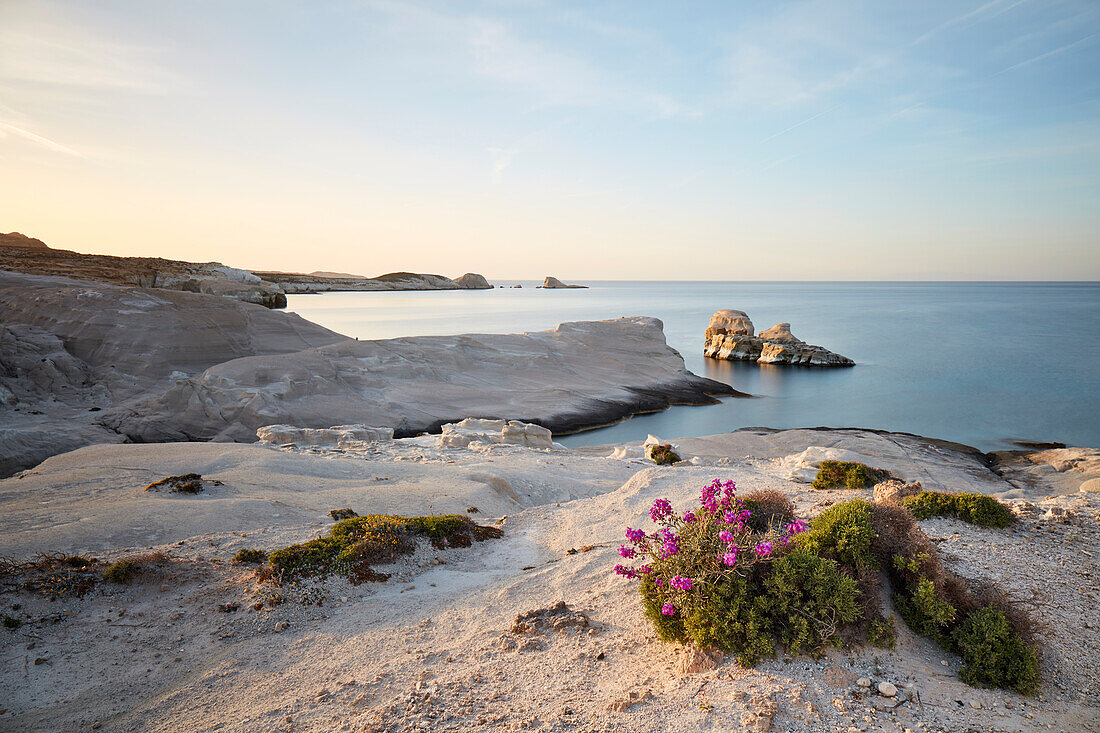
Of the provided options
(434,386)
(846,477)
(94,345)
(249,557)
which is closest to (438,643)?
(249,557)

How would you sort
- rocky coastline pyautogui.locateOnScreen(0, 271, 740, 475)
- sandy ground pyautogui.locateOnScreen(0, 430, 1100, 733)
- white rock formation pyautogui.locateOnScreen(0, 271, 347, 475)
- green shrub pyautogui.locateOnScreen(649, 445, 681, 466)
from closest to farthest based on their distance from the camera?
1. sandy ground pyautogui.locateOnScreen(0, 430, 1100, 733)
2. green shrub pyautogui.locateOnScreen(649, 445, 681, 466)
3. white rock formation pyautogui.locateOnScreen(0, 271, 347, 475)
4. rocky coastline pyautogui.locateOnScreen(0, 271, 740, 475)

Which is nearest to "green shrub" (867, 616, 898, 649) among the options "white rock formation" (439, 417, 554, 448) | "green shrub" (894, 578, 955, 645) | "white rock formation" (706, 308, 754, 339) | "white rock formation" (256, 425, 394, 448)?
"green shrub" (894, 578, 955, 645)

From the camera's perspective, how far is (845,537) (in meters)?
6.60

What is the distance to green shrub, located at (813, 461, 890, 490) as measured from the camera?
13.8 metres

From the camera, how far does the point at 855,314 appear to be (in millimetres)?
113188

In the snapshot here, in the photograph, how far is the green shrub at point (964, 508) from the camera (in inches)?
344

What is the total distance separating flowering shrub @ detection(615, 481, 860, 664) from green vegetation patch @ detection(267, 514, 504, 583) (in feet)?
14.4

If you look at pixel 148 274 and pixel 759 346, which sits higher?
pixel 148 274

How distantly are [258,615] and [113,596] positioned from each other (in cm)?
212

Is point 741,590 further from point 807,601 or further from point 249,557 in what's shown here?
point 249,557

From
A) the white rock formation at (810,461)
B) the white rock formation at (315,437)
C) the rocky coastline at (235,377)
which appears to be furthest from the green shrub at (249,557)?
the rocky coastline at (235,377)

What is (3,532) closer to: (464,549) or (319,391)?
(464,549)

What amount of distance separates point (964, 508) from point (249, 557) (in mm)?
11566

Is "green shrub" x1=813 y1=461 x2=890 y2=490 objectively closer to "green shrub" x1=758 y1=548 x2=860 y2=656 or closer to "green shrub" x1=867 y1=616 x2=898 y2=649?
"green shrub" x1=867 y1=616 x2=898 y2=649
